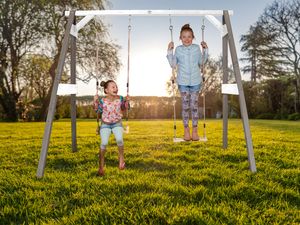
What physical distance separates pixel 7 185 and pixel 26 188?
12.9 inches

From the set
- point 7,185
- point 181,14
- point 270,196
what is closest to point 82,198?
point 7,185

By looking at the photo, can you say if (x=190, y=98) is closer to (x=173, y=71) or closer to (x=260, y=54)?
(x=173, y=71)

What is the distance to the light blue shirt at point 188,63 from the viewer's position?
5.29 metres

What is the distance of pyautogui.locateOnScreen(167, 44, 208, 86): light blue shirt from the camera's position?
17.4 ft

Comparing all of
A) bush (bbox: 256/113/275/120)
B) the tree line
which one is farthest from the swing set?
bush (bbox: 256/113/275/120)

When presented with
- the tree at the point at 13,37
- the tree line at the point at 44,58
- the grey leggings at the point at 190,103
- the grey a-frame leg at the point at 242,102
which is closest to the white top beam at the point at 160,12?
the grey a-frame leg at the point at 242,102

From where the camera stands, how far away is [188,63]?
17.5 feet

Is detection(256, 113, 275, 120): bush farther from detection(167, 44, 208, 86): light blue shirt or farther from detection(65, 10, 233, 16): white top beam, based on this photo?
detection(65, 10, 233, 16): white top beam

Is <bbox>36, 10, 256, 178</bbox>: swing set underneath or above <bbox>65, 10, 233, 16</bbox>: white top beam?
underneath

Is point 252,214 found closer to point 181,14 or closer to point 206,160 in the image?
point 206,160

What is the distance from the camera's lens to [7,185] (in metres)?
3.58

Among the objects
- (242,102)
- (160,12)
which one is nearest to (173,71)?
(160,12)

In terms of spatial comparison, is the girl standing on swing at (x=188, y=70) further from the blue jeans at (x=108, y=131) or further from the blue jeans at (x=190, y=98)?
the blue jeans at (x=108, y=131)

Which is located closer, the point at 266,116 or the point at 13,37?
the point at 13,37
